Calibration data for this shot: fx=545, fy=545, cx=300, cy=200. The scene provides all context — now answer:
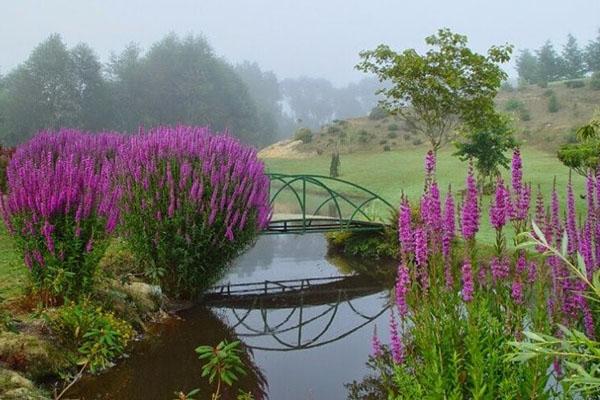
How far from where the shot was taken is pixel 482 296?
3.91 m

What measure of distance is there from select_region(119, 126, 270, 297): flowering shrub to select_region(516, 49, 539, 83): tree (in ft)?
235

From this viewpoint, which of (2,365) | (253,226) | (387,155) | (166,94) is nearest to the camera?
(2,365)

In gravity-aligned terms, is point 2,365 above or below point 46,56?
below

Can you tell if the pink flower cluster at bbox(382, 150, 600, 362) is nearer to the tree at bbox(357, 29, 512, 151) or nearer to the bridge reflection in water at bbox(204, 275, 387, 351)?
the bridge reflection in water at bbox(204, 275, 387, 351)

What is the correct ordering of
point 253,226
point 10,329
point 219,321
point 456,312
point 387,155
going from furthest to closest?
point 387,155 < point 253,226 < point 219,321 < point 10,329 < point 456,312

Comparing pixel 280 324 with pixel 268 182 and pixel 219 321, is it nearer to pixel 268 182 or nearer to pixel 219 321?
pixel 219 321

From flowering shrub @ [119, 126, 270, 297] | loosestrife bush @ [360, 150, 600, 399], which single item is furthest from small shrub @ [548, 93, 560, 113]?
loosestrife bush @ [360, 150, 600, 399]

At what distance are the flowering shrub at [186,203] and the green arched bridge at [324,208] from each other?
Result: 5.41ft

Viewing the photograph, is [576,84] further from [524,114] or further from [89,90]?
[89,90]

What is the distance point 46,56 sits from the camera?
147 ft

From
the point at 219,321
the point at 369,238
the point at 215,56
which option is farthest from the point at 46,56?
the point at 219,321

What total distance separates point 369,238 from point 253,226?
557cm

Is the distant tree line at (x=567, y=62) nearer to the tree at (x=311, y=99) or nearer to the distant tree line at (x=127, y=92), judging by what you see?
the distant tree line at (x=127, y=92)

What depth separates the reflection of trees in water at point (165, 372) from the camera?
5395mm
